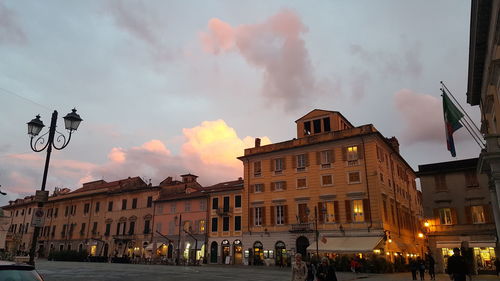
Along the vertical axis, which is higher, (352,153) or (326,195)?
(352,153)

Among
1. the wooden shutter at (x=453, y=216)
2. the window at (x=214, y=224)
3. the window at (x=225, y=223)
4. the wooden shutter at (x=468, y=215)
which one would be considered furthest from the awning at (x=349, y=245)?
the window at (x=214, y=224)

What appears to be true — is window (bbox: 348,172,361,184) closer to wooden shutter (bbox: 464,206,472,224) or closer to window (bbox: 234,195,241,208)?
→ wooden shutter (bbox: 464,206,472,224)

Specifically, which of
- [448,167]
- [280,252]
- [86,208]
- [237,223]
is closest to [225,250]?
[237,223]

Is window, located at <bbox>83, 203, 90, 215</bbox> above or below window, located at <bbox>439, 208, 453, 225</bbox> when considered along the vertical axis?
above

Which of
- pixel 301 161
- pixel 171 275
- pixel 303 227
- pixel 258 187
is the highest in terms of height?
pixel 301 161

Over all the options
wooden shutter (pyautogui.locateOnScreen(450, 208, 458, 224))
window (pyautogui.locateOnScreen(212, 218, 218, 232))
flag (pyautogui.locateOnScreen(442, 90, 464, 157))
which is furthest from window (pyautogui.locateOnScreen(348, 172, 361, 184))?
flag (pyautogui.locateOnScreen(442, 90, 464, 157))

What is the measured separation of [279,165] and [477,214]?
65.7 feet

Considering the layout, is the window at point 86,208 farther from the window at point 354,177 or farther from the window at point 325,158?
the window at point 354,177

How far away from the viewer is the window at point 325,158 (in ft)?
129

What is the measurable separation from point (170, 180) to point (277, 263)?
27662 millimetres

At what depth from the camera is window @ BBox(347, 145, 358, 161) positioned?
37.9 m

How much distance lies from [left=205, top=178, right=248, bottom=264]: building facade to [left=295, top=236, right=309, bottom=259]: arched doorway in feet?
25.2

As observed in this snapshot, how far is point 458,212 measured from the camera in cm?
3375

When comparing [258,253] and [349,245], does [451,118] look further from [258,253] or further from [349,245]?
[258,253]
